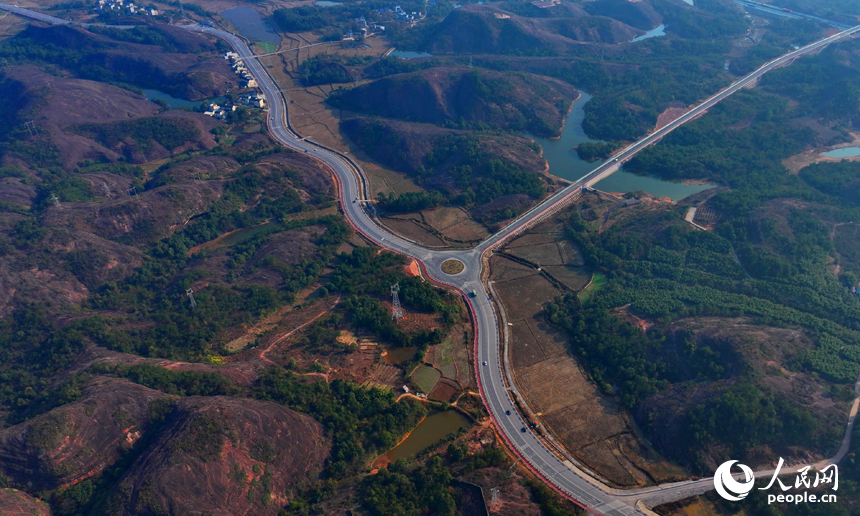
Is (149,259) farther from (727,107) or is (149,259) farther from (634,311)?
(727,107)

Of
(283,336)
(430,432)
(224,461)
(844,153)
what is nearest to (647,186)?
(844,153)

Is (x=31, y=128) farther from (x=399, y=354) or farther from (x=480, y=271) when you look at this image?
(x=480, y=271)

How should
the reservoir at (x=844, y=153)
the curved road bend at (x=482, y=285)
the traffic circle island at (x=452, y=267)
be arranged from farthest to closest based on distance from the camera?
the reservoir at (x=844, y=153), the traffic circle island at (x=452, y=267), the curved road bend at (x=482, y=285)


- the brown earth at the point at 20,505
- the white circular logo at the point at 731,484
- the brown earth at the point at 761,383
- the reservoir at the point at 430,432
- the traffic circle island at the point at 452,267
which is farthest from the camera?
the traffic circle island at the point at 452,267

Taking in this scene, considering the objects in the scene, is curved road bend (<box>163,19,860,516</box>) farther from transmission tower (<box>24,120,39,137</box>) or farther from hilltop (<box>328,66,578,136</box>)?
transmission tower (<box>24,120,39,137</box>)

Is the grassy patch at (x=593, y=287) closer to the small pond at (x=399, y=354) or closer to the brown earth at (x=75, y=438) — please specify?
the small pond at (x=399, y=354)

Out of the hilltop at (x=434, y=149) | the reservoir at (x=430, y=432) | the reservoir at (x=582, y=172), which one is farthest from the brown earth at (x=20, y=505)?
the reservoir at (x=582, y=172)

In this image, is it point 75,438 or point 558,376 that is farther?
point 558,376
